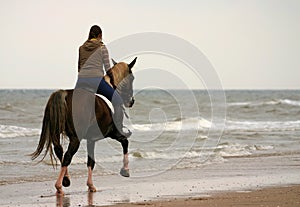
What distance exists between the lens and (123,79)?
8969 mm

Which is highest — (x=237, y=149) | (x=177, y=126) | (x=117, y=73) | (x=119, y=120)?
(x=117, y=73)

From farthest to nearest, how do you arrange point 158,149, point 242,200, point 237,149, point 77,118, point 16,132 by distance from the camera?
point 16,132
point 237,149
point 158,149
point 77,118
point 242,200

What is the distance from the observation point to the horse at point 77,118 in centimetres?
832

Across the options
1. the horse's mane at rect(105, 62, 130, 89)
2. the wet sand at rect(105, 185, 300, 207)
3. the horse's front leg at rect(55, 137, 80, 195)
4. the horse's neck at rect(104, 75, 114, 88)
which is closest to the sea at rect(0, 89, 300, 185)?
the horse's front leg at rect(55, 137, 80, 195)

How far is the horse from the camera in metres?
8.32

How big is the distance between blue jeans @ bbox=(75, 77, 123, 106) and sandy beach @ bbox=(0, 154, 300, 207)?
4.40 ft

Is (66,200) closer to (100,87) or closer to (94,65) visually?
(100,87)

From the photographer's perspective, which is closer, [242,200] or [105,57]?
[242,200]

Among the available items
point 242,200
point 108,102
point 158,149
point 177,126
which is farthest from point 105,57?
point 177,126

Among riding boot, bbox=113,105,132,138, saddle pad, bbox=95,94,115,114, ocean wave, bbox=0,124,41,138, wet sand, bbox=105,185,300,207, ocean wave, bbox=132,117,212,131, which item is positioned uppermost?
saddle pad, bbox=95,94,115,114

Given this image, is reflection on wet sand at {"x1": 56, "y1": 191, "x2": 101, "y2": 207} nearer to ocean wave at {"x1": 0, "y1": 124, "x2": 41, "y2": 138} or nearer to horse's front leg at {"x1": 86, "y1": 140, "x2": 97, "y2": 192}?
horse's front leg at {"x1": 86, "y1": 140, "x2": 97, "y2": 192}

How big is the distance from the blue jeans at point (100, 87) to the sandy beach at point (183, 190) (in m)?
1.34

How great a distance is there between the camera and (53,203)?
773cm

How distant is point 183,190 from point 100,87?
6.14 feet
